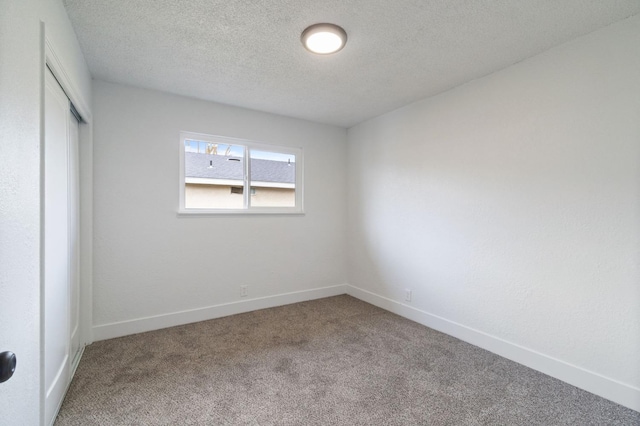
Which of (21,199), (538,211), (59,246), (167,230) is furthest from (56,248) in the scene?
(538,211)

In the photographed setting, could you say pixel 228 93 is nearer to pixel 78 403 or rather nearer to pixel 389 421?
pixel 78 403

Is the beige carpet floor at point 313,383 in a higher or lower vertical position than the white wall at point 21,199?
lower

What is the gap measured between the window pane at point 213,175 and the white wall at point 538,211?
2021 mm

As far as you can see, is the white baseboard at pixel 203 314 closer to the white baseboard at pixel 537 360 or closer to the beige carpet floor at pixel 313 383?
the beige carpet floor at pixel 313 383

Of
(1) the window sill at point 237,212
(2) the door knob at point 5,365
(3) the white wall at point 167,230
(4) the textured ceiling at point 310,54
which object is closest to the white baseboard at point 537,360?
(3) the white wall at point 167,230

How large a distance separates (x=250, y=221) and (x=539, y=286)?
294 centimetres

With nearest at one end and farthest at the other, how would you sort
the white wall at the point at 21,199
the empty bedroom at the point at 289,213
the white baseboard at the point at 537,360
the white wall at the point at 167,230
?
1. the white wall at the point at 21,199
2. the empty bedroom at the point at 289,213
3. the white baseboard at the point at 537,360
4. the white wall at the point at 167,230

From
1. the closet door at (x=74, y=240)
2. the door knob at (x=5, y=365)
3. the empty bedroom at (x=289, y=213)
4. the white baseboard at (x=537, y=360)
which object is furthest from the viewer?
the closet door at (x=74, y=240)

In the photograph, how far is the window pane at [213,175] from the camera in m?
→ 3.19

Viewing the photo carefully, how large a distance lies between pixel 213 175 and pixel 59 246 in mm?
1663

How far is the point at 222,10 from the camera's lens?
5.79ft

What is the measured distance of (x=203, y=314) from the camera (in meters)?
3.18

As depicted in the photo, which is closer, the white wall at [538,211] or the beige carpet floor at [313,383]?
the beige carpet floor at [313,383]

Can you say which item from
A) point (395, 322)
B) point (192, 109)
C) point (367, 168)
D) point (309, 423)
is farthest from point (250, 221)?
point (309, 423)
